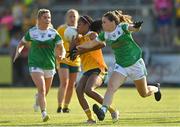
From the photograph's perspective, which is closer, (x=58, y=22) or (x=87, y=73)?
(x=87, y=73)

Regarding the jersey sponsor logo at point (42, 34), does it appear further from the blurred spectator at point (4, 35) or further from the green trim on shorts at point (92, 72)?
the blurred spectator at point (4, 35)

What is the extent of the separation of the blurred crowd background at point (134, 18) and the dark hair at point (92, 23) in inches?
675

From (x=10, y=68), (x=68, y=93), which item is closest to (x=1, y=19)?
(x=10, y=68)

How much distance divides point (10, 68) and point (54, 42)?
61.5 ft

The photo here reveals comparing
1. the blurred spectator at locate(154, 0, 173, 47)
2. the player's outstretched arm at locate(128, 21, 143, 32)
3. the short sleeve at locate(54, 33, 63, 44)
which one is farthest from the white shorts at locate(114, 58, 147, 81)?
the blurred spectator at locate(154, 0, 173, 47)

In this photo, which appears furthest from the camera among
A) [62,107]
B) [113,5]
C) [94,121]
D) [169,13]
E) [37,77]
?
[113,5]

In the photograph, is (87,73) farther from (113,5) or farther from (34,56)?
(113,5)

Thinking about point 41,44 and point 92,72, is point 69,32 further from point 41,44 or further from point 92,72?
point 92,72

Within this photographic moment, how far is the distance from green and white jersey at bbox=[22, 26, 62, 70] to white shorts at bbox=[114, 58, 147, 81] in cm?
181

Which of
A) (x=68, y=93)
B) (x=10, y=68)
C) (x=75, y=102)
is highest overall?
(x=68, y=93)

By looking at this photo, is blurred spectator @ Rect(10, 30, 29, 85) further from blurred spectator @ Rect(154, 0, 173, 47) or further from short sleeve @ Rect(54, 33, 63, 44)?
short sleeve @ Rect(54, 33, 63, 44)

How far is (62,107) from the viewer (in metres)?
19.1

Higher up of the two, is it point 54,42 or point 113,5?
point 54,42

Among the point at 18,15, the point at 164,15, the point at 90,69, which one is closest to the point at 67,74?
the point at 90,69
